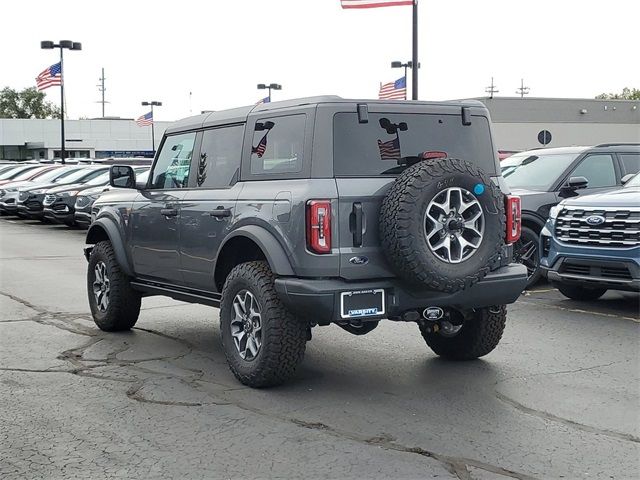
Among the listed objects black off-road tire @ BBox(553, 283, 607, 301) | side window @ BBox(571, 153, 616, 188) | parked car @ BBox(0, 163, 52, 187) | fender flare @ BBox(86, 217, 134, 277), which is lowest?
black off-road tire @ BBox(553, 283, 607, 301)

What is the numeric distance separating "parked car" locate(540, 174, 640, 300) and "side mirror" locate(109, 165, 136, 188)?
4.72 metres

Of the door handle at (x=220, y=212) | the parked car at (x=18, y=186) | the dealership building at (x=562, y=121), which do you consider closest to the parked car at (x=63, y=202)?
the parked car at (x=18, y=186)

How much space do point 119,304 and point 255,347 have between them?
2.45 metres

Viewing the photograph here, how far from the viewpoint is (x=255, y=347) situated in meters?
6.31

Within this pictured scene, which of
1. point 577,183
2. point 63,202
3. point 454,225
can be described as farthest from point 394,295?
point 63,202

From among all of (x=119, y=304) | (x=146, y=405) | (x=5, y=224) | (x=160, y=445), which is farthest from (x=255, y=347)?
(x=5, y=224)

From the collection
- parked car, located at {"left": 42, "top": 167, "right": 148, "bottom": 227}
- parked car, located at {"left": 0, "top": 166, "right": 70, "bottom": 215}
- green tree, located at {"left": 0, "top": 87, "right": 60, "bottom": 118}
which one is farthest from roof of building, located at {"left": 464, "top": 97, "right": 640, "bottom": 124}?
green tree, located at {"left": 0, "top": 87, "right": 60, "bottom": 118}

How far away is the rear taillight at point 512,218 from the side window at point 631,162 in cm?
595

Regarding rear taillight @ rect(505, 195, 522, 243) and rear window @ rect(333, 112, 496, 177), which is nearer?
rear window @ rect(333, 112, 496, 177)

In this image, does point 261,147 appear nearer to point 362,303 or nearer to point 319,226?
point 319,226

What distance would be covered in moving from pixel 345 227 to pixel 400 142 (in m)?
0.87

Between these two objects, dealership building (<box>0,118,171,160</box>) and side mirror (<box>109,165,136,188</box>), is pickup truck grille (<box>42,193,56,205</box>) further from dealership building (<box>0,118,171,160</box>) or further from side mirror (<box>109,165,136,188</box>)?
dealership building (<box>0,118,171,160</box>)

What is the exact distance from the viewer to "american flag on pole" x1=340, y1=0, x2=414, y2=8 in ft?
63.9

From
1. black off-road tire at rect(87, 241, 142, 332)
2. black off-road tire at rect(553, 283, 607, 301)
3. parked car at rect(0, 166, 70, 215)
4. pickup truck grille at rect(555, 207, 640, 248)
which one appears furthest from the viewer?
parked car at rect(0, 166, 70, 215)
